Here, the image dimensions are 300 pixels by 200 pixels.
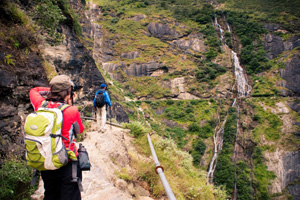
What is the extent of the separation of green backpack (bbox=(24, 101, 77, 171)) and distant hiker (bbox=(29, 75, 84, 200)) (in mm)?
72

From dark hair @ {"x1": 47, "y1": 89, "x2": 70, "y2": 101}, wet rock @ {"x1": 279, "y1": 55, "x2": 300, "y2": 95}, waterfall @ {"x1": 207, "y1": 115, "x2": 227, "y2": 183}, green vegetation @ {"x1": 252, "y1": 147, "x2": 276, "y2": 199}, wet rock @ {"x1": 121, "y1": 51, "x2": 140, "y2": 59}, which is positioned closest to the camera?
dark hair @ {"x1": 47, "y1": 89, "x2": 70, "y2": 101}

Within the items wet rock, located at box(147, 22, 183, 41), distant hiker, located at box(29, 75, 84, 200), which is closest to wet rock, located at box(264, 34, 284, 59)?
wet rock, located at box(147, 22, 183, 41)

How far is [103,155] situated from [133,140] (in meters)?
2.44

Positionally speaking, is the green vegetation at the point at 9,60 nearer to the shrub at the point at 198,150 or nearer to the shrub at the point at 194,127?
the shrub at the point at 198,150

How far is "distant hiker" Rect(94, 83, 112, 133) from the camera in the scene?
20.1 ft

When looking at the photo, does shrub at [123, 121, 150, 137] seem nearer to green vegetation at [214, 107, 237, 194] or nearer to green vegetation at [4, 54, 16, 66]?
green vegetation at [4, 54, 16, 66]

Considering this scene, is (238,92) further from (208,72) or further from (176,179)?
(176,179)

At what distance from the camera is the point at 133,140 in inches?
268

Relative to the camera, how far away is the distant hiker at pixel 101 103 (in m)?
6.13

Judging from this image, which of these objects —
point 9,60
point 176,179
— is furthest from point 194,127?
point 9,60

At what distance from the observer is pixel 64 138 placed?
5.75ft

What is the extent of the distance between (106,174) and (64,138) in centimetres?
214

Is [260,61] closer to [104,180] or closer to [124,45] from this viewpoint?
[124,45]

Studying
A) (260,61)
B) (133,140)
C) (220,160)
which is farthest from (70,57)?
(260,61)
